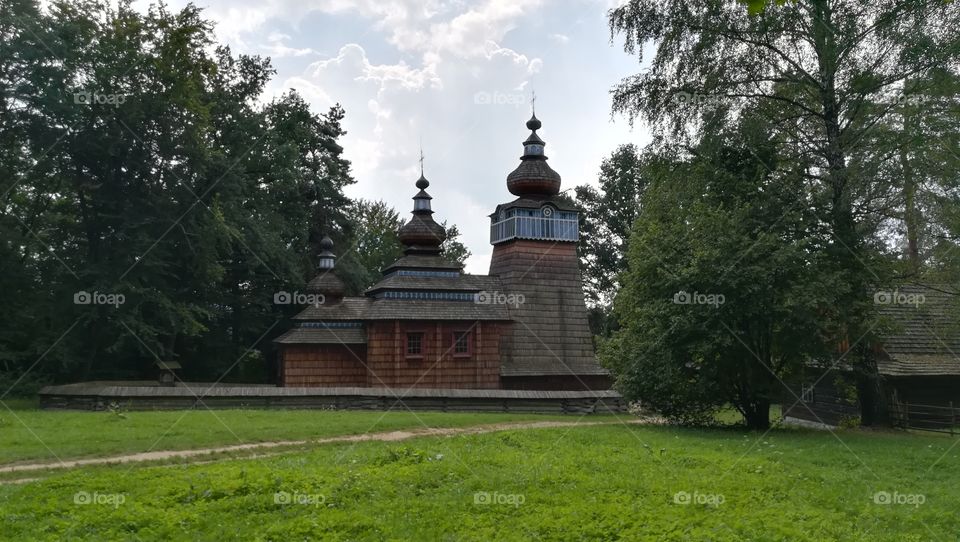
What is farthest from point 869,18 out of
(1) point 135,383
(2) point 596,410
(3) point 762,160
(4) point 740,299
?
(1) point 135,383

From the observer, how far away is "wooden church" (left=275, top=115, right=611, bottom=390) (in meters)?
29.0

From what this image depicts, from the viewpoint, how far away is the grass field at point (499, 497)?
33.7ft

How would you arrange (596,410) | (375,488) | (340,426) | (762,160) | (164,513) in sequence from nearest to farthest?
(164,513), (375,488), (340,426), (762,160), (596,410)

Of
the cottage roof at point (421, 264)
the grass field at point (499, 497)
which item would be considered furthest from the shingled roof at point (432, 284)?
the grass field at point (499, 497)

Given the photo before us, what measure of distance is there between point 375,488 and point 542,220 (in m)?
22.1

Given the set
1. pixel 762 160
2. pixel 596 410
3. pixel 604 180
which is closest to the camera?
pixel 762 160

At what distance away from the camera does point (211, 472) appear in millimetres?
12742

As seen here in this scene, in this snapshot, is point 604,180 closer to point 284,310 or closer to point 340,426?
point 284,310
